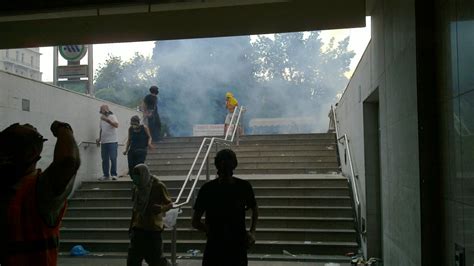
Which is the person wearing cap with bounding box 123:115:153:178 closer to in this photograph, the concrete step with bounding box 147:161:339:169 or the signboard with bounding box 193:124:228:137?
the concrete step with bounding box 147:161:339:169

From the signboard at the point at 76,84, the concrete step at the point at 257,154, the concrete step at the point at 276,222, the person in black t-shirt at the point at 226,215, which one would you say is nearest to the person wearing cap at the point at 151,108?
the concrete step at the point at 257,154

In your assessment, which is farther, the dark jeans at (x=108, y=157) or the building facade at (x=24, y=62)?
the building facade at (x=24, y=62)

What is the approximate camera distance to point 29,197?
2.09m

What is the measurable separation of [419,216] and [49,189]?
240 centimetres

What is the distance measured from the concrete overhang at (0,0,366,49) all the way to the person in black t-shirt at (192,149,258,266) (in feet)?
7.82

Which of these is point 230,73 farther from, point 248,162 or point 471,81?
point 471,81

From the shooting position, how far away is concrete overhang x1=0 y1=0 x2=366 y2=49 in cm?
536

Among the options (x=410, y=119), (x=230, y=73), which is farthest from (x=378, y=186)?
(x=230, y=73)

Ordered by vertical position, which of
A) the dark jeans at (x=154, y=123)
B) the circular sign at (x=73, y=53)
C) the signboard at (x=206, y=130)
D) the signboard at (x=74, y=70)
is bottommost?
the dark jeans at (x=154, y=123)

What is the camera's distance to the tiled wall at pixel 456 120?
2438mm

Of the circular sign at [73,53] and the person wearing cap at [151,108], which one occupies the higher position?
the circular sign at [73,53]

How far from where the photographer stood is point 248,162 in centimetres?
1216

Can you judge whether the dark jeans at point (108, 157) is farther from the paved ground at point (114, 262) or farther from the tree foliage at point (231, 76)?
the tree foliage at point (231, 76)

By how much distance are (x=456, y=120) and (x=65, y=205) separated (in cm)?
219
